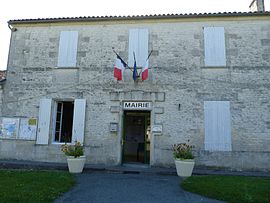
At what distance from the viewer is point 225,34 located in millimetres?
9461

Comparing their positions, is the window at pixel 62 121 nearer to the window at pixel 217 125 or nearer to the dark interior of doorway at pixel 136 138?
the dark interior of doorway at pixel 136 138

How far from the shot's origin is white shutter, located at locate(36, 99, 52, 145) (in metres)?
9.50

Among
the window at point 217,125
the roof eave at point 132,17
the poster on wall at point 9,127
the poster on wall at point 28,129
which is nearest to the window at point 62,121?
the poster on wall at point 28,129

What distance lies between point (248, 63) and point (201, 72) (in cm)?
176

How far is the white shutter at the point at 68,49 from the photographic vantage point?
9914mm

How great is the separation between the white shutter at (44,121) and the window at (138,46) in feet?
12.0

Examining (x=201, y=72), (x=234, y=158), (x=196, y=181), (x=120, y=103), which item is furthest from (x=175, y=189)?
(x=201, y=72)

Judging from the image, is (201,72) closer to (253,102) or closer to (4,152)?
(253,102)

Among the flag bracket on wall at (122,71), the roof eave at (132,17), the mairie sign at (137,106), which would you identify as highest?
the roof eave at (132,17)

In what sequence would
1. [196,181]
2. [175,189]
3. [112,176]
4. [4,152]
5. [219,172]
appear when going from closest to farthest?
1. [175,189]
2. [196,181]
3. [112,176]
4. [219,172]
5. [4,152]

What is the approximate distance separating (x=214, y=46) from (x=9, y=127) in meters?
8.65

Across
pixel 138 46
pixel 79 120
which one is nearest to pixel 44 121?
pixel 79 120

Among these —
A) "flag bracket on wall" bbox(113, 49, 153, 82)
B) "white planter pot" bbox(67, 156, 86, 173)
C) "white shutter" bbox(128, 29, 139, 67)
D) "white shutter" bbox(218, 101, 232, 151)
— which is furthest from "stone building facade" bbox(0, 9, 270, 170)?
"white planter pot" bbox(67, 156, 86, 173)

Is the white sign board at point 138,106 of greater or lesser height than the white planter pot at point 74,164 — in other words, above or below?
above
